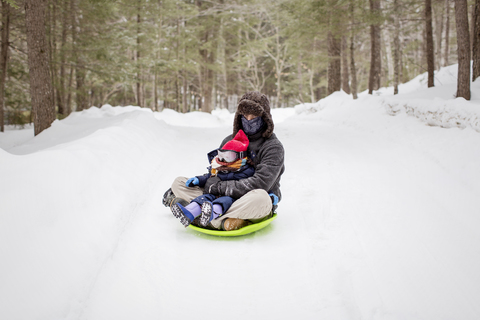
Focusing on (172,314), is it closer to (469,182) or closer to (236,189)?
(236,189)

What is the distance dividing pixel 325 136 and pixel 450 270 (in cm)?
576

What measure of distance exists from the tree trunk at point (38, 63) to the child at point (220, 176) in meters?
5.47

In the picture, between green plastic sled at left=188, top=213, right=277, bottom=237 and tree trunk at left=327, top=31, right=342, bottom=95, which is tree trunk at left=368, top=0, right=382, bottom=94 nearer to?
tree trunk at left=327, top=31, right=342, bottom=95

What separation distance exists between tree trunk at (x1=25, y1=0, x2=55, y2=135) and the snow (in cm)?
300

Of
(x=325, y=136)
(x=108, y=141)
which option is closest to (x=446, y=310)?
(x=108, y=141)

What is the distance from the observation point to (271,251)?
3.01 metres

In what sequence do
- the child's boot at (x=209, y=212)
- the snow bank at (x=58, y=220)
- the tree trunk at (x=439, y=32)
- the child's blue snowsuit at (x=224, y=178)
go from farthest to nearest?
the tree trunk at (x=439, y=32) < the child's blue snowsuit at (x=224, y=178) < the child's boot at (x=209, y=212) < the snow bank at (x=58, y=220)

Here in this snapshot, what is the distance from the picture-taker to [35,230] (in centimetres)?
253

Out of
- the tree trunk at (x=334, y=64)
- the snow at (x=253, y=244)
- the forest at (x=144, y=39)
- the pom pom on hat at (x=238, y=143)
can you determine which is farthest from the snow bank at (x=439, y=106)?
the pom pom on hat at (x=238, y=143)

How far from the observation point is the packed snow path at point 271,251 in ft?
7.18

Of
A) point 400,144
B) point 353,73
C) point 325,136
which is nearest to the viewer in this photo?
point 400,144

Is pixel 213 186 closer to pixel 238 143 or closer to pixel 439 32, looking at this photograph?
pixel 238 143

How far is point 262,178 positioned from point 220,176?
51cm

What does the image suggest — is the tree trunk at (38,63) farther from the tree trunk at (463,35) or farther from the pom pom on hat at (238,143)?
the tree trunk at (463,35)
